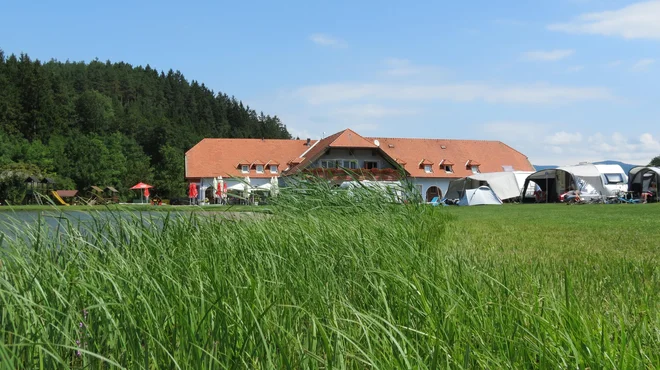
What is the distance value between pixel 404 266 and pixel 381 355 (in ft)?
3.45

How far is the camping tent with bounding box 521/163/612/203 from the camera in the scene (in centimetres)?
3145

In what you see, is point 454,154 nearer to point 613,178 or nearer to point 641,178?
point 613,178

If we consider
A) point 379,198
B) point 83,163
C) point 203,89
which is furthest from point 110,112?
point 379,198

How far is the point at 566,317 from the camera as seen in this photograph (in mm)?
1949

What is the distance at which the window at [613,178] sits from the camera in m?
31.8

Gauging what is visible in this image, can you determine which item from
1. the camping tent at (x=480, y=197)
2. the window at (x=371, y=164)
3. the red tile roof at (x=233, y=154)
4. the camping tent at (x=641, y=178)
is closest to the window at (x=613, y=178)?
the camping tent at (x=641, y=178)

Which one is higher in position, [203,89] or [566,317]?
[203,89]

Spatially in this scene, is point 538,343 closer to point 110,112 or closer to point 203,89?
point 110,112

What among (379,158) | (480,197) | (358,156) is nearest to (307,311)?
(480,197)

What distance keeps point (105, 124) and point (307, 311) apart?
271 feet

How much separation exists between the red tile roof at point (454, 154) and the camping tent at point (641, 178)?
18365mm

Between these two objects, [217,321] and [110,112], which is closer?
[217,321]

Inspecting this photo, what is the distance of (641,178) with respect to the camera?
31.0 m

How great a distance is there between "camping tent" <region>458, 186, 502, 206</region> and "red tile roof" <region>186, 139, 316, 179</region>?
21.2 metres
